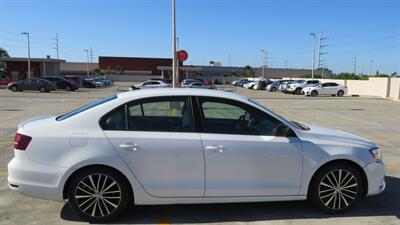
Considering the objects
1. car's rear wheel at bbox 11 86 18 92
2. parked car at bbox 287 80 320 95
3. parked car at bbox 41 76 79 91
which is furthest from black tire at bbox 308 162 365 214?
parked car at bbox 41 76 79 91

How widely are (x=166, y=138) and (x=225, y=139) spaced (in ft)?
2.28

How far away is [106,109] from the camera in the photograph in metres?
5.12

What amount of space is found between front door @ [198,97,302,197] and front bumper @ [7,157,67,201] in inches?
68.1

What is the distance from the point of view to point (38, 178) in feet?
16.4

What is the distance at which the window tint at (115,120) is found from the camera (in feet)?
16.6

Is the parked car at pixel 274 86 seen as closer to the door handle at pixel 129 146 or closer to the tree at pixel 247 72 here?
the door handle at pixel 129 146

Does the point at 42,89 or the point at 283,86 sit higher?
the point at 283,86

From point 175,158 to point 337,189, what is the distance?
209 cm

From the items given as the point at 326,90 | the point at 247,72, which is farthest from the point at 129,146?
the point at 247,72

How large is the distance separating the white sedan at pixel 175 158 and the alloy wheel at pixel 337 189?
1 cm

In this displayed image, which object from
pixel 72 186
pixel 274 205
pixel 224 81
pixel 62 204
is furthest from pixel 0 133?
pixel 224 81

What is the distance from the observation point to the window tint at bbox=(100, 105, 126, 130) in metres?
5.07

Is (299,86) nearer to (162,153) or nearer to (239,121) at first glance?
(239,121)

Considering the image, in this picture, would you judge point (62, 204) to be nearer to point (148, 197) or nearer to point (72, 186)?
point (72, 186)
